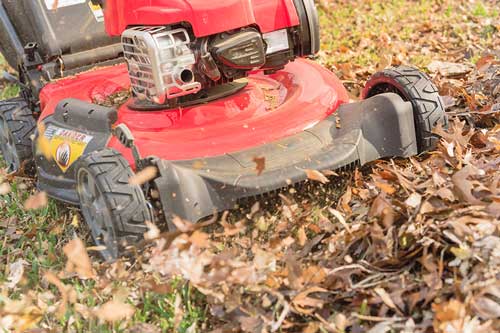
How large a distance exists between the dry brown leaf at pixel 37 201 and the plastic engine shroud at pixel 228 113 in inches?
15.6

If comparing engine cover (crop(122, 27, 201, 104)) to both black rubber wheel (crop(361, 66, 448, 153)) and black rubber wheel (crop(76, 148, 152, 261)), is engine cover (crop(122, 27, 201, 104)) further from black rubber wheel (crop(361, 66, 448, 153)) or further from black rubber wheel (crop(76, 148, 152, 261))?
black rubber wheel (crop(361, 66, 448, 153))

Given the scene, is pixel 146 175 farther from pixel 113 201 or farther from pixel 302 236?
pixel 302 236

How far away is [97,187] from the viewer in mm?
2582

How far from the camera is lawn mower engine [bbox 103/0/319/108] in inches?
111

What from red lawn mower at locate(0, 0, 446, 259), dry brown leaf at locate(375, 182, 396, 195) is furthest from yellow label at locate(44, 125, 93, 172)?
dry brown leaf at locate(375, 182, 396, 195)

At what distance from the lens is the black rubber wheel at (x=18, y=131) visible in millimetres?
3547

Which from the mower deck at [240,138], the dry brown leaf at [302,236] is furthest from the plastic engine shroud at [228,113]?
the dry brown leaf at [302,236]

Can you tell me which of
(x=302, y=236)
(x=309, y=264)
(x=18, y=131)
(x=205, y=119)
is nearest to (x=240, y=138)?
(x=205, y=119)

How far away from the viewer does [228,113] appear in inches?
121

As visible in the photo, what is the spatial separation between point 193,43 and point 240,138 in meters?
0.44

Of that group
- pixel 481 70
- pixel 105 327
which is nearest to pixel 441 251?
pixel 105 327

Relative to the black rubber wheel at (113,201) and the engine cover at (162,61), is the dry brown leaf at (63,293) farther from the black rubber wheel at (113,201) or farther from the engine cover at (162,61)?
the engine cover at (162,61)

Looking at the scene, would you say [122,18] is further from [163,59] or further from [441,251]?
[441,251]

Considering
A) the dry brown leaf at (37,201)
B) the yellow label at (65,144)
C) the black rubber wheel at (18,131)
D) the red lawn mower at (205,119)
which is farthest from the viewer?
the black rubber wheel at (18,131)
